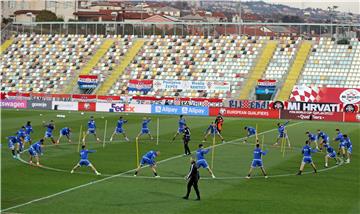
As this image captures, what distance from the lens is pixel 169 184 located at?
97.5 ft

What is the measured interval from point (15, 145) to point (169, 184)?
12000mm

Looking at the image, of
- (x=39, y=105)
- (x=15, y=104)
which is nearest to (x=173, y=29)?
(x=39, y=105)

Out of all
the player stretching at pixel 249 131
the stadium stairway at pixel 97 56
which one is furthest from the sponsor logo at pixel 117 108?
the player stretching at pixel 249 131

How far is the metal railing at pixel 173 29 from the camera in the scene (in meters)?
89.8

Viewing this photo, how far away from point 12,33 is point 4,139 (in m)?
59.8

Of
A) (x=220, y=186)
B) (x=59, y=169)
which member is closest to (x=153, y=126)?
(x=59, y=169)

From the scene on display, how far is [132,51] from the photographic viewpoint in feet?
304

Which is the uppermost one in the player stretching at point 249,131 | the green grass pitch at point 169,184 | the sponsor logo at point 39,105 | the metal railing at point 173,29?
the metal railing at point 173,29

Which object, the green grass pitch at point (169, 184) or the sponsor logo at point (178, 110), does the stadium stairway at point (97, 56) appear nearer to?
the sponsor logo at point (178, 110)

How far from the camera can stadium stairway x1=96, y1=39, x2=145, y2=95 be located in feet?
279

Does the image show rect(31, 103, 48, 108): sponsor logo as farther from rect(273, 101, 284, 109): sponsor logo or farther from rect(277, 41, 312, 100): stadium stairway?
rect(277, 41, 312, 100): stadium stairway

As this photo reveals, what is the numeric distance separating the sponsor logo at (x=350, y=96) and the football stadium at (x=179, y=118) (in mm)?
109

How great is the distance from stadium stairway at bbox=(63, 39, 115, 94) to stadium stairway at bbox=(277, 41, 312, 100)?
25429 millimetres

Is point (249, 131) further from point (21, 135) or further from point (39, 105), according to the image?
point (39, 105)
